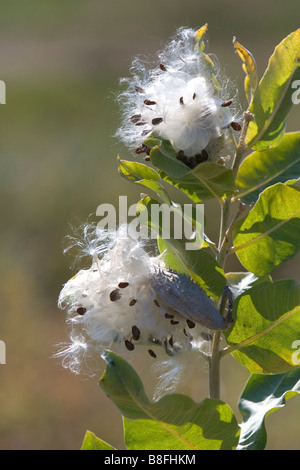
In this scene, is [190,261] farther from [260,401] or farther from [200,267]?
[260,401]

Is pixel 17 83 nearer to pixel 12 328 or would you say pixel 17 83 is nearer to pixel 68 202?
pixel 68 202

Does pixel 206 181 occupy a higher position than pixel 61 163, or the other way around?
pixel 61 163

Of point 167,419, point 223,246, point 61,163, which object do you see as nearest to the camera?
point 167,419

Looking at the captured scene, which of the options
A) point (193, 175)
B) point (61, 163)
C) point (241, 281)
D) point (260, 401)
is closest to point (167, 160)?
point (193, 175)

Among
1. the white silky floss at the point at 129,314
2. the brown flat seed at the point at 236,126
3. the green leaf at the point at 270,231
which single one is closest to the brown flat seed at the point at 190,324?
the white silky floss at the point at 129,314

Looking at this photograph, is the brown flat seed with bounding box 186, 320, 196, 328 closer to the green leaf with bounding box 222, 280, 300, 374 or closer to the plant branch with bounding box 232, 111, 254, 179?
the green leaf with bounding box 222, 280, 300, 374

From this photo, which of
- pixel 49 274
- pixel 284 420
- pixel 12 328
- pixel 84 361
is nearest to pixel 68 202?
pixel 49 274
